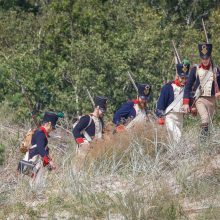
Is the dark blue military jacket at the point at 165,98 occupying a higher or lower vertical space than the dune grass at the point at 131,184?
higher

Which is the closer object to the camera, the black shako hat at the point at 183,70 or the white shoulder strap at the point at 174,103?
the white shoulder strap at the point at 174,103

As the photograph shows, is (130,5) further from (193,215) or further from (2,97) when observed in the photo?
(193,215)

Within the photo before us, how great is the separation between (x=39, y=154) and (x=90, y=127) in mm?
1231

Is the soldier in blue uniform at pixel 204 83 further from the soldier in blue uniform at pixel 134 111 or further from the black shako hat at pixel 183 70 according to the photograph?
the soldier in blue uniform at pixel 134 111

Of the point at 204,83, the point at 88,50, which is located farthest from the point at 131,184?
the point at 88,50

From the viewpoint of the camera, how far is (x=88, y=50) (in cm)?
2344

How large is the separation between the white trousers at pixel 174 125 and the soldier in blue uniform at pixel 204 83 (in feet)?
1.26

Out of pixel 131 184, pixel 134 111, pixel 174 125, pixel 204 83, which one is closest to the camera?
pixel 131 184

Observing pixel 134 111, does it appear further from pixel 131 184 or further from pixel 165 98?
pixel 131 184

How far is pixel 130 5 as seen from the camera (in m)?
27.6

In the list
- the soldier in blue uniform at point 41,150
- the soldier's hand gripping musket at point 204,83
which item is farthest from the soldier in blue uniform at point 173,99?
the soldier in blue uniform at point 41,150

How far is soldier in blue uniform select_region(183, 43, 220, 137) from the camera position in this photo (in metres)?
16.5

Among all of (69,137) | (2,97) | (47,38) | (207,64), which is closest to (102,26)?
(47,38)

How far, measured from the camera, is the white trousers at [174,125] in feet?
52.4
